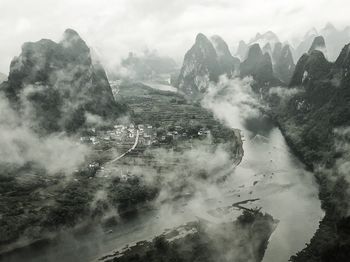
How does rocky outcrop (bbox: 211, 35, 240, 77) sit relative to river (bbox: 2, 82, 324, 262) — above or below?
above

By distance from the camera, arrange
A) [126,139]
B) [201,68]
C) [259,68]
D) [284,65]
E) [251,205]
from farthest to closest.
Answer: [284,65]
[201,68]
[259,68]
[126,139]
[251,205]

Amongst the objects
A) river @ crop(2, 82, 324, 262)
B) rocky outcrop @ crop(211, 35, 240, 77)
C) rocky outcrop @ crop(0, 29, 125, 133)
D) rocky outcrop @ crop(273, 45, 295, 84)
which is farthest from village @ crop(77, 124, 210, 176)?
rocky outcrop @ crop(273, 45, 295, 84)

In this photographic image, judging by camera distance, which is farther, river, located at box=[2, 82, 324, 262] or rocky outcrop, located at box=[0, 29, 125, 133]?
rocky outcrop, located at box=[0, 29, 125, 133]

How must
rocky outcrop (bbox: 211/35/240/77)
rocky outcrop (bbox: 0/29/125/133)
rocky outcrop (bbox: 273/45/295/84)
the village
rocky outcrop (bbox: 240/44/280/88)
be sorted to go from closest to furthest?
the village → rocky outcrop (bbox: 0/29/125/133) → rocky outcrop (bbox: 240/44/280/88) → rocky outcrop (bbox: 273/45/295/84) → rocky outcrop (bbox: 211/35/240/77)

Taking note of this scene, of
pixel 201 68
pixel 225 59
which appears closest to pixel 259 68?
pixel 201 68

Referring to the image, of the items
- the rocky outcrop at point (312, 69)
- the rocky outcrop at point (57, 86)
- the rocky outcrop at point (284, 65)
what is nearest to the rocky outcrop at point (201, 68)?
the rocky outcrop at point (284, 65)

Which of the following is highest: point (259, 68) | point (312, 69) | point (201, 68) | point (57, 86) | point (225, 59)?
point (225, 59)

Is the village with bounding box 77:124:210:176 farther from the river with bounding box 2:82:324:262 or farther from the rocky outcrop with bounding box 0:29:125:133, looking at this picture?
the river with bounding box 2:82:324:262

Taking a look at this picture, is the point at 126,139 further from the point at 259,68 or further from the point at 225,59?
the point at 225,59

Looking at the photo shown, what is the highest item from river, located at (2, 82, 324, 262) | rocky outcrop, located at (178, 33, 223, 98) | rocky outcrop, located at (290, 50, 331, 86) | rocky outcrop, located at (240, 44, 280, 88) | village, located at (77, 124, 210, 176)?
rocky outcrop, located at (178, 33, 223, 98)
